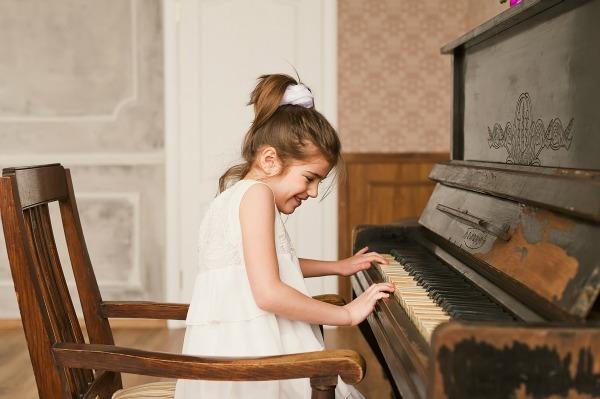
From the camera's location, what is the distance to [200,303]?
1561 millimetres

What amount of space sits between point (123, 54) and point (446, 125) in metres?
2.17

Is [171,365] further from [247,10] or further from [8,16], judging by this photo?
[8,16]

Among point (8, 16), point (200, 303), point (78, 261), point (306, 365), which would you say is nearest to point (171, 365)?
point (306, 365)

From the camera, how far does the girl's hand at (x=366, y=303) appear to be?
1.49 m

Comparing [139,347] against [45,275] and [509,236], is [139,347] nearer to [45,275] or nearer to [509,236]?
[45,275]

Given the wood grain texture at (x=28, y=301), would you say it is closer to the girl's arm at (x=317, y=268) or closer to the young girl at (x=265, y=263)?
the young girl at (x=265, y=263)

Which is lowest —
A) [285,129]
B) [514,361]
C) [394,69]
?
[514,361]

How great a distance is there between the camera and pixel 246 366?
3.92ft

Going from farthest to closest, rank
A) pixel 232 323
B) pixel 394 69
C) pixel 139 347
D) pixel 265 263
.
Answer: pixel 394 69 → pixel 139 347 → pixel 232 323 → pixel 265 263

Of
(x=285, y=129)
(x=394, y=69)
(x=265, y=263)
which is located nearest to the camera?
(x=265, y=263)

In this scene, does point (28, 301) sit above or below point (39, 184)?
below

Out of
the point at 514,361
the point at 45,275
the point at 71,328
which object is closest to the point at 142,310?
the point at 71,328

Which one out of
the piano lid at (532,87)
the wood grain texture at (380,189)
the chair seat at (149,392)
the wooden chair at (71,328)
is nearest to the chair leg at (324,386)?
the wooden chair at (71,328)

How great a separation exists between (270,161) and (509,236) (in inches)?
22.4
